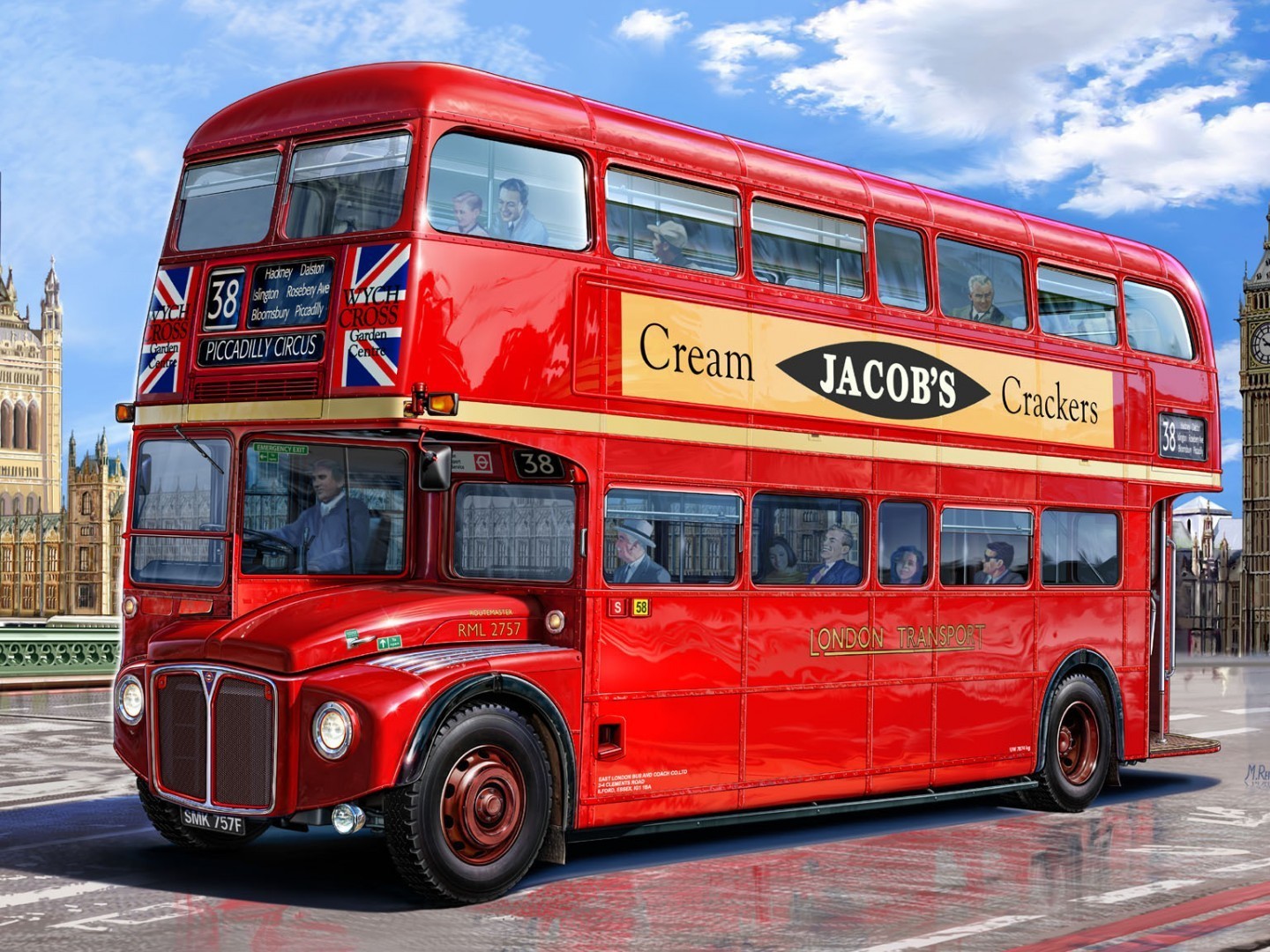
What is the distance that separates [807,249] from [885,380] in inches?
44.0

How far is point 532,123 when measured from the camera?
32.3ft

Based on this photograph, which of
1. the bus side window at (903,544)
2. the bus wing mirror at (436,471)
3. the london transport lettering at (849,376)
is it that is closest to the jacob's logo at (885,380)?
the london transport lettering at (849,376)

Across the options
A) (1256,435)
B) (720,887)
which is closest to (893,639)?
(720,887)

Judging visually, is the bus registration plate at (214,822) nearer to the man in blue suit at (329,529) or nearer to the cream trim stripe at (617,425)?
the man in blue suit at (329,529)

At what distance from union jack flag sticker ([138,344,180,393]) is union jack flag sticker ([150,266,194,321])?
18 cm

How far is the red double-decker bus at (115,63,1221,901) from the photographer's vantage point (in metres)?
9.10

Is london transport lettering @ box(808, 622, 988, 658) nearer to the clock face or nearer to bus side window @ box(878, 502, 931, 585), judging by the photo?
bus side window @ box(878, 502, 931, 585)

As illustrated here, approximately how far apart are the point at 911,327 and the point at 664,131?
2.56 metres

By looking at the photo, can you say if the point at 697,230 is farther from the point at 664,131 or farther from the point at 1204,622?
the point at 1204,622

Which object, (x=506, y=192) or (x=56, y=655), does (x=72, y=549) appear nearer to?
(x=56, y=655)

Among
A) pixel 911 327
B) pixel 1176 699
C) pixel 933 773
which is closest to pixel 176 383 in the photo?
pixel 911 327

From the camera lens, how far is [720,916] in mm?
8812

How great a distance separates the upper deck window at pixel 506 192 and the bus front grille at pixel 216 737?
8.52ft

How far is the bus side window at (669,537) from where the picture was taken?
33.1ft
